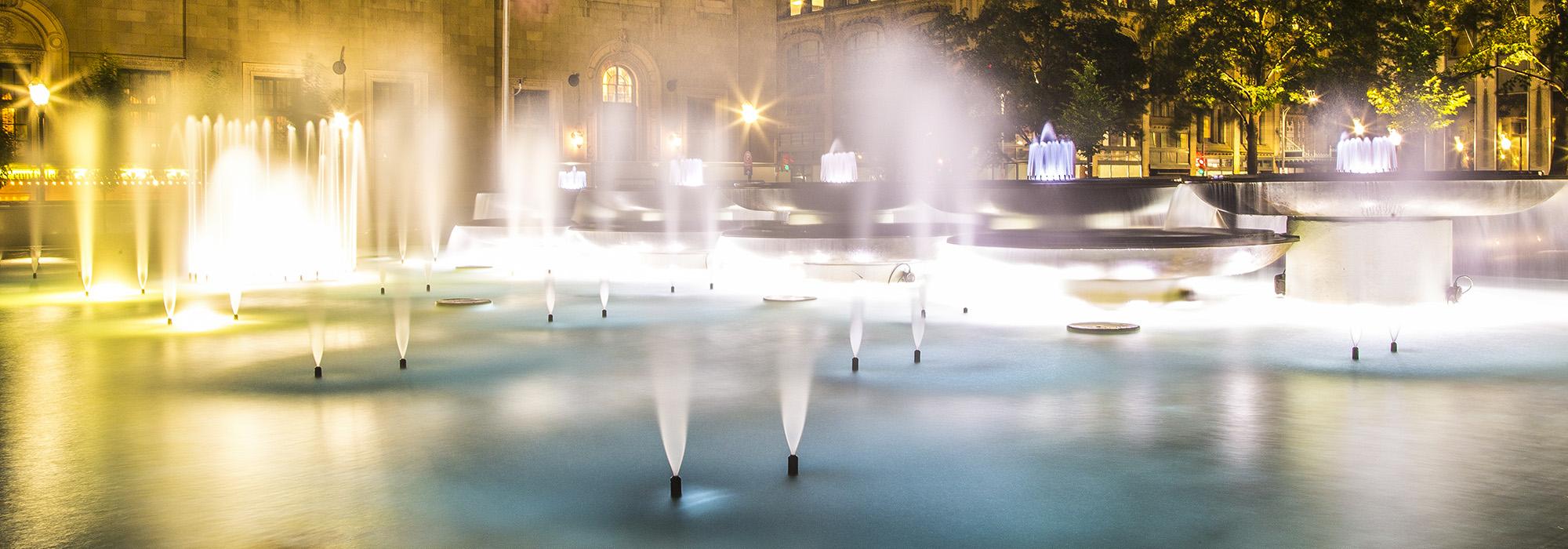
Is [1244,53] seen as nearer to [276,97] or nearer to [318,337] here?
[276,97]

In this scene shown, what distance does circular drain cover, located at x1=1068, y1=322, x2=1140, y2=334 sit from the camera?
1059 centimetres

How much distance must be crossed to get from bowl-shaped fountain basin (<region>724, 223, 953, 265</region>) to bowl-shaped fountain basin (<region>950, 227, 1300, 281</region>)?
2.30m

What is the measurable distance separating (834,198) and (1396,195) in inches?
296

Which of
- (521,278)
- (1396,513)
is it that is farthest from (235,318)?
(1396,513)

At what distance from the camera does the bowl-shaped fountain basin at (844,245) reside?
1434cm

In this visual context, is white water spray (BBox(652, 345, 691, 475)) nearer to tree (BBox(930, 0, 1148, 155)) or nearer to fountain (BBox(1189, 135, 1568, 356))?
fountain (BBox(1189, 135, 1568, 356))

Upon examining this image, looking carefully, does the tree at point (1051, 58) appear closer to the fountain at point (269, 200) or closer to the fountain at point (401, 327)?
the fountain at point (269, 200)

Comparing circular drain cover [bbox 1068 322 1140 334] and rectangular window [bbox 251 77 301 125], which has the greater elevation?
rectangular window [bbox 251 77 301 125]

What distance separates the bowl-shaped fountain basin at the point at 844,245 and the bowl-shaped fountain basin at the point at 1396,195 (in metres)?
3.61

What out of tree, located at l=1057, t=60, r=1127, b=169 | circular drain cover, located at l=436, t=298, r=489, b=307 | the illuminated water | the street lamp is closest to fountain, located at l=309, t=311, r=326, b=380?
the illuminated water

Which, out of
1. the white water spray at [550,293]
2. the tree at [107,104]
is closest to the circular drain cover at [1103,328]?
the white water spray at [550,293]

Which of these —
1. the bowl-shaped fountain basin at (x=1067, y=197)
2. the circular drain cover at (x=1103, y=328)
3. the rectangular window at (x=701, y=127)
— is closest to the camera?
the circular drain cover at (x=1103, y=328)

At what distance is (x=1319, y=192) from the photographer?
1481 centimetres

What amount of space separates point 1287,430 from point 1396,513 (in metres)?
1.62
